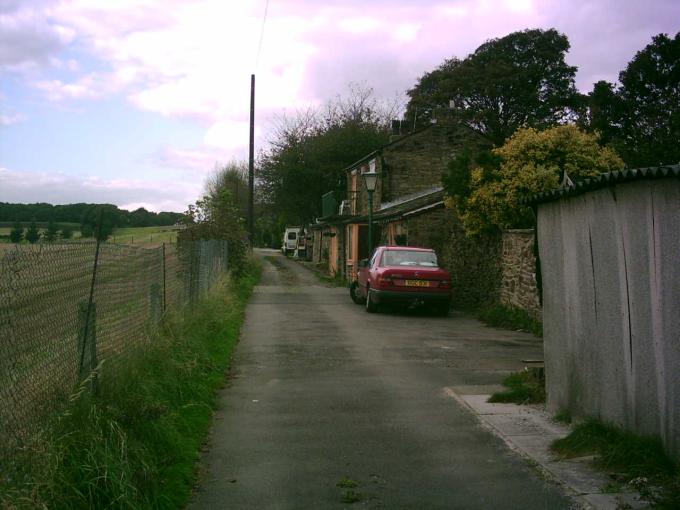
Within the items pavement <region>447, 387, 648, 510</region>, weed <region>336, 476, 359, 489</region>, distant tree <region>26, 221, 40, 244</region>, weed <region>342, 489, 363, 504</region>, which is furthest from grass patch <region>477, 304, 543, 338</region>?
distant tree <region>26, 221, 40, 244</region>

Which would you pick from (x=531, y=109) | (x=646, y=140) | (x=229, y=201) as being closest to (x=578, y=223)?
(x=229, y=201)

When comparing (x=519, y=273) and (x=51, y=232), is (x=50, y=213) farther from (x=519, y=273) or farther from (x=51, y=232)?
(x=519, y=273)

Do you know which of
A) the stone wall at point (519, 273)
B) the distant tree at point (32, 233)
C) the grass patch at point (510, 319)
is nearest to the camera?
the distant tree at point (32, 233)

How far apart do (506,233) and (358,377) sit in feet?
27.6

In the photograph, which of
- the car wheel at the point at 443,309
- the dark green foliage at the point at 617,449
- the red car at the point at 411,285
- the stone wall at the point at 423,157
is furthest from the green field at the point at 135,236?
the stone wall at the point at 423,157

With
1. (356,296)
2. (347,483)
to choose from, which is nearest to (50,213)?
(347,483)

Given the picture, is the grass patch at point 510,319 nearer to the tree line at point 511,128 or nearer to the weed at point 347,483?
the tree line at point 511,128

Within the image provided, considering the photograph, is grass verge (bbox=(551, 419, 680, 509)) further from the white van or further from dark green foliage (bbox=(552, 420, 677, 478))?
the white van

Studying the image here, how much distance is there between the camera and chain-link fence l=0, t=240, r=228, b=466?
3.92 metres

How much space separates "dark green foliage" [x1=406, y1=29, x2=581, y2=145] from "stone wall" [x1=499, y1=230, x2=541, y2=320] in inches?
1025

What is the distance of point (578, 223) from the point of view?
6.25m

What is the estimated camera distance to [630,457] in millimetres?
5141

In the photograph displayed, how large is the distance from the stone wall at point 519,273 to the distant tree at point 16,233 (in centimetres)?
1093

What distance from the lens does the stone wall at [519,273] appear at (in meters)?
15.0
